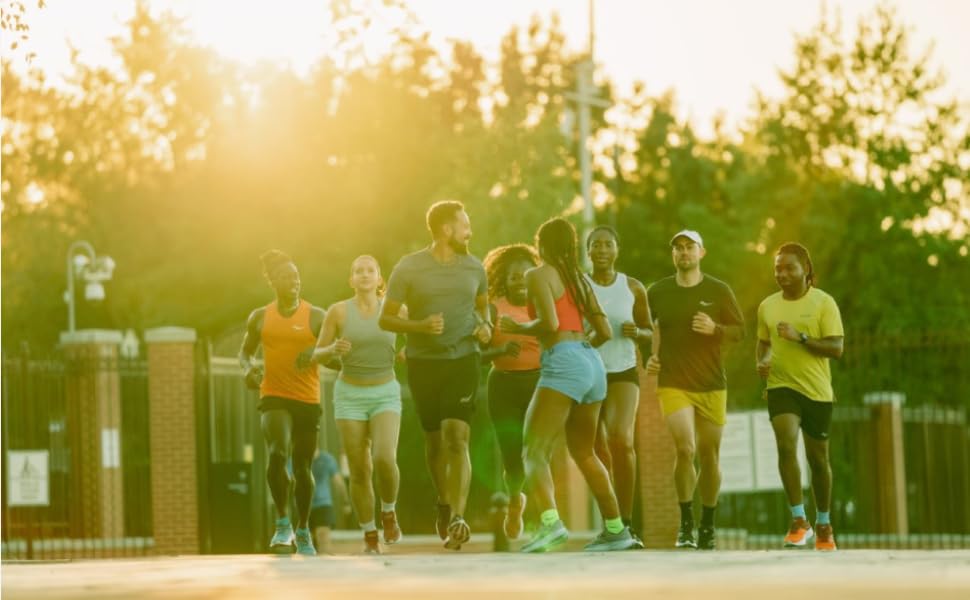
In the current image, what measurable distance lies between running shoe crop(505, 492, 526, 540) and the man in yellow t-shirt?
1585 mm

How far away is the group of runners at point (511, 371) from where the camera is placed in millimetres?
11258

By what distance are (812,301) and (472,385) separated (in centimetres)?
219

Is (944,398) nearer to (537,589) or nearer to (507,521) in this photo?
(507,521)

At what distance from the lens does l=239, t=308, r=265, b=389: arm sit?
12.4 meters

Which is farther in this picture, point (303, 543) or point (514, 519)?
point (303, 543)

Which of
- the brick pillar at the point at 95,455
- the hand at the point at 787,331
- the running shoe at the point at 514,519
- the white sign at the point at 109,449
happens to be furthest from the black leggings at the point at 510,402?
the white sign at the point at 109,449

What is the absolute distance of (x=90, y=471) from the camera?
23.0m

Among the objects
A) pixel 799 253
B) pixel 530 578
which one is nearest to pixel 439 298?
pixel 799 253

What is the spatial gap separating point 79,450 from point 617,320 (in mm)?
12577

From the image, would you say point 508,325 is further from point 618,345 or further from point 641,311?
point 641,311

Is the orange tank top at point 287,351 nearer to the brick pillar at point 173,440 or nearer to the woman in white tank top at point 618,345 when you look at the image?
the woman in white tank top at point 618,345

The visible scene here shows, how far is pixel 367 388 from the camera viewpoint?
38.8ft

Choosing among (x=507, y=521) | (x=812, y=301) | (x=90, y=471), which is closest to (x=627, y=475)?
(x=507, y=521)

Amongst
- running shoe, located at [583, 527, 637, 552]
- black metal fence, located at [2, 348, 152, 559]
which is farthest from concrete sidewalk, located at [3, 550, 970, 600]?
black metal fence, located at [2, 348, 152, 559]
